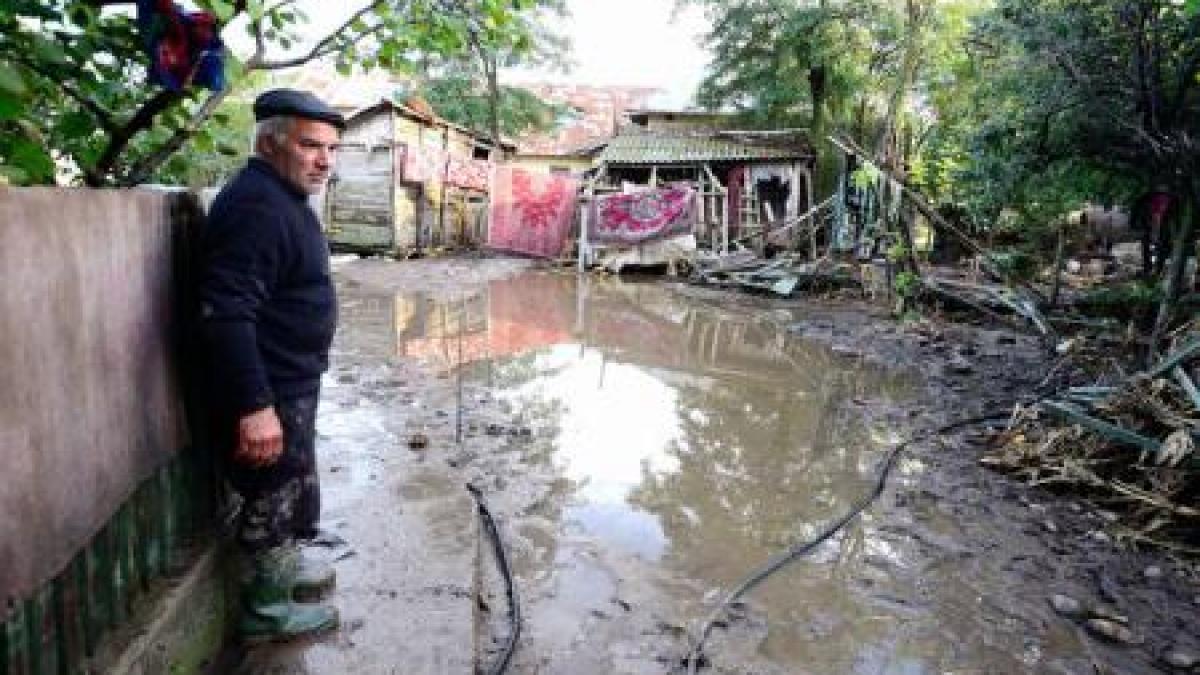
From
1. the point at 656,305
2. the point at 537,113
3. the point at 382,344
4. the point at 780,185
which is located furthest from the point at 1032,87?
the point at 537,113

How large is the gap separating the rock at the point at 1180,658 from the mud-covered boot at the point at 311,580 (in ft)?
10.7

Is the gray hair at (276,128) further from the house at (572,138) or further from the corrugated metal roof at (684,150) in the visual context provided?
the house at (572,138)

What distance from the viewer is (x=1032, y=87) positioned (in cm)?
785

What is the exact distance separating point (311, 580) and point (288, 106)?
159 cm

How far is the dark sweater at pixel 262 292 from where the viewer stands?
2.14 meters

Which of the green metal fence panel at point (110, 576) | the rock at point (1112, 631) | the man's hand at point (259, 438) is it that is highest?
the man's hand at point (259, 438)

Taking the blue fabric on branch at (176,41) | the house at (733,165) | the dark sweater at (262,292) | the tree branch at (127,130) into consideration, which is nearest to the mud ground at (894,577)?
A: the dark sweater at (262,292)

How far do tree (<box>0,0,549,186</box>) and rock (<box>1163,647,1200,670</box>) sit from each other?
382cm

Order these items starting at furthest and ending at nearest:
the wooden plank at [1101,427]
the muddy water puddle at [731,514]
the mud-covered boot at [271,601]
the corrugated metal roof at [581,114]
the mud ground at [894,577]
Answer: the corrugated metal roof at [581,114]
the wooden plank at [1101,427]
the muddy water puddle at [731,514]
the mud ground at [894,577]
the mud-covered boot at [271,601]

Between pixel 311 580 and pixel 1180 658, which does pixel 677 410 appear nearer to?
pixel 1180 658

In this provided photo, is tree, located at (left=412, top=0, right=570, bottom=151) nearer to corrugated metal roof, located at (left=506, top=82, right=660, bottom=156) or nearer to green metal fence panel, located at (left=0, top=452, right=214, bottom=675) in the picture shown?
corrugated metal roof, located at (left=506, top=82, right=660, bottom=156)

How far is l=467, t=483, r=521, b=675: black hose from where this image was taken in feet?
9.24

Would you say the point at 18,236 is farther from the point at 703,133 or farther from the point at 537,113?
the point at 537,113

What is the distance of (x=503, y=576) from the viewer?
346cm
